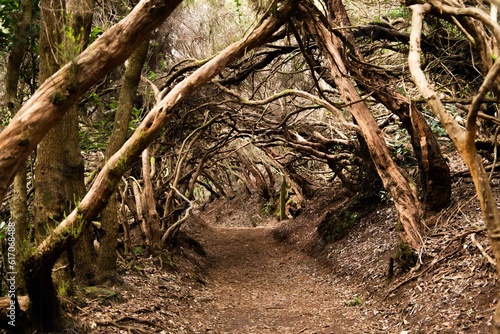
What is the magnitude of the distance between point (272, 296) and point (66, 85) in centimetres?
633

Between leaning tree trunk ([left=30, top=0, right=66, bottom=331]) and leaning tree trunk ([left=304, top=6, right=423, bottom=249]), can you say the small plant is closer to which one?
leaning tree trunk ([left=304, top=6, right=423, bottom=249])

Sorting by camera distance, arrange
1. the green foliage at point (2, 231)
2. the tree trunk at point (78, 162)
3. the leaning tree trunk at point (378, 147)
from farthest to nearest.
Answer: the leaning tree trunk at point (378, 147)
the tree trunk at point (78, 162)
the green foliage at point (2, 231)

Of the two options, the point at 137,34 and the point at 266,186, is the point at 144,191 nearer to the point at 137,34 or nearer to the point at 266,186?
the point at 137,34

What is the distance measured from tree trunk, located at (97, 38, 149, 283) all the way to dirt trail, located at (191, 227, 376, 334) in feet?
4.94

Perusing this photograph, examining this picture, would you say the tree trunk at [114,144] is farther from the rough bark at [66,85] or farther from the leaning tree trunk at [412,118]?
the leaning tree trunk at [412,118]

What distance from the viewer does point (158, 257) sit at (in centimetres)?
866

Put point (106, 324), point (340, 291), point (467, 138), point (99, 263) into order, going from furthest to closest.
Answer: point (340, 291)
point (99, 263)
point (106, 324)
point (467, 138)

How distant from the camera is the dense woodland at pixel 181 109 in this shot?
10.2ft

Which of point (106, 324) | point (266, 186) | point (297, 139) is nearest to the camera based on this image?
point (106, 324)

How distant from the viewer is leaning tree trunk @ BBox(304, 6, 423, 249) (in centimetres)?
661

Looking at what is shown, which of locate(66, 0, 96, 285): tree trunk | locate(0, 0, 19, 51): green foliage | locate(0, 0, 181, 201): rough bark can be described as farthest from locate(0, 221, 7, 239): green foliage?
locate(0, 0, 19, 51): green foliage

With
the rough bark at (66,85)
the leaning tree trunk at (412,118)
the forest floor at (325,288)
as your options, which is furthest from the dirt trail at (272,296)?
the rough bark at (66,85)

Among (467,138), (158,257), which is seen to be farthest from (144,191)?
(467,138)

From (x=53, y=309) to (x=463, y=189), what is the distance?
651 cm
